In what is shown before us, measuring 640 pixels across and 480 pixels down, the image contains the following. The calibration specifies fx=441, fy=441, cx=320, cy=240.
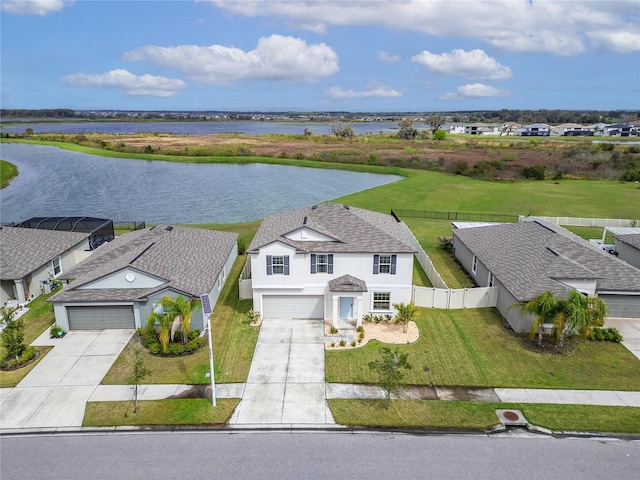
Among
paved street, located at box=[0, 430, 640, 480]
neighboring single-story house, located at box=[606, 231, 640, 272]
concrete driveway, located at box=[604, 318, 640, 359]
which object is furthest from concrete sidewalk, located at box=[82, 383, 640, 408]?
neighboring single-story house, located at box=[606, 231, 640, 272]

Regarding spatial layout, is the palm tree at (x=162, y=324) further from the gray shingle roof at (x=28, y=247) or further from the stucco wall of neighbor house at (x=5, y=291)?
the stucco wall of neighbor house at (x=5, y=291)

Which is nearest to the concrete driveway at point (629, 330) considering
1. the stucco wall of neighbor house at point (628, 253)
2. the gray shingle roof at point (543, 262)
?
the gray shingle roof at point (543, 262)

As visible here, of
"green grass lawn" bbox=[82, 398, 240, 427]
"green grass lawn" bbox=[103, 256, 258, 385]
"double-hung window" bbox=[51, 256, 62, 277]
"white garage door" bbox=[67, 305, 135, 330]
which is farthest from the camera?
"double-hung window" bbox=[51, 256, 62, 277]

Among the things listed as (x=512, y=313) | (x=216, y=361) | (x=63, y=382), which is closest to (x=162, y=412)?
(x=216, y=361)

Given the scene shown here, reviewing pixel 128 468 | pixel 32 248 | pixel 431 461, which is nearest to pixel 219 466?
pixel 128 468

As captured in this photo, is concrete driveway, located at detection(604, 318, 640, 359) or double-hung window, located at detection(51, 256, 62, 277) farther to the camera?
double-hung window, located at detection(51, 256, 62, 277)

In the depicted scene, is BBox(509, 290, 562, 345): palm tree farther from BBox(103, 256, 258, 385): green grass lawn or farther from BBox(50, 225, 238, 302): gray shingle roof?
BBox(50, 225, 238, 302): gray shingle roof

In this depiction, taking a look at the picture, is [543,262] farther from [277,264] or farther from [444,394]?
[277,264]

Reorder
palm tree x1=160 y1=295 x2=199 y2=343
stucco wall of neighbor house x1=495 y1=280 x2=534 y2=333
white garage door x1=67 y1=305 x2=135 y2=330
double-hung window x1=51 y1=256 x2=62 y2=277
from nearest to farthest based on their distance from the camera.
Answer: palm tree x1=160 y1=295 x2=199 y2=343, stucco wall of neighbor house x1=495 y1=280 x2=534 y2=333, white garage door x1=67 y1=305 x2=135 y2=330, double-hung window x1=51 y1=256 x2=62 y2=277
